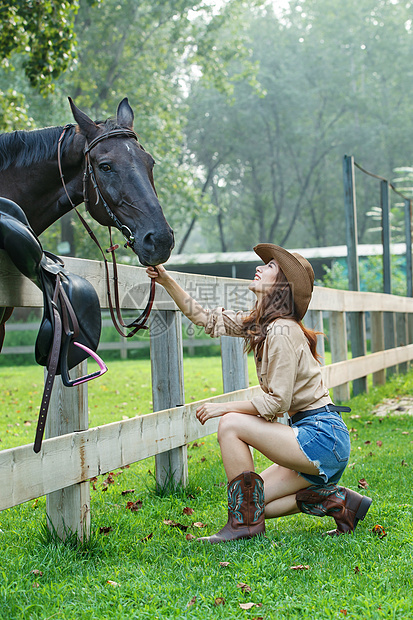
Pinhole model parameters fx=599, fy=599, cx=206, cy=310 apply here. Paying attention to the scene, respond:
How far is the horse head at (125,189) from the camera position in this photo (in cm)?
285

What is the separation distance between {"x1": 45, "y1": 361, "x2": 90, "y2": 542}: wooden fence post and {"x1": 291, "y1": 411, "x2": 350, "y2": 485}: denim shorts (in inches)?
39.9

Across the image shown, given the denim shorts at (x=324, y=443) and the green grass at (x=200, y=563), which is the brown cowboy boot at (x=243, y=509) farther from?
the denim shorts at (x=324, y=443)

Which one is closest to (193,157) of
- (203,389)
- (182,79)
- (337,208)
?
(182,79)

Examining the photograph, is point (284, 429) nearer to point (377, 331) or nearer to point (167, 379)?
point (167, 379)

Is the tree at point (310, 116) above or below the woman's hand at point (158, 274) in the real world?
above

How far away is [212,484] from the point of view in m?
3.88

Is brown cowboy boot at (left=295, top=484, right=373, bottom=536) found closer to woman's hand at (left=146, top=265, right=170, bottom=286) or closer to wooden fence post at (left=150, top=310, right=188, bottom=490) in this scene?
wooden fence post at (left=150, top=310, right=188, bottom=490)

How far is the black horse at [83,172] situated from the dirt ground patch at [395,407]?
4.33 metres

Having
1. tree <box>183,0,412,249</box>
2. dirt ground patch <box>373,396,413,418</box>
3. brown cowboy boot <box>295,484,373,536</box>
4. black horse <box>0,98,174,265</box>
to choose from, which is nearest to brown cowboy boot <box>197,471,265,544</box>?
brown cowboy boot <box>295,484,373,536</box>

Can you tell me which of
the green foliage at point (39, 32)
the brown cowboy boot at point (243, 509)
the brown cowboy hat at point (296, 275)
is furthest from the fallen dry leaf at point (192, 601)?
the green foliage at point (39, 32)

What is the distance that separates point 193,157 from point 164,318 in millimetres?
36587

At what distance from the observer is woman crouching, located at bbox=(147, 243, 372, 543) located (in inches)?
108

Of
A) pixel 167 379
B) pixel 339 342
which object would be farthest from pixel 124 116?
pixel 339 342

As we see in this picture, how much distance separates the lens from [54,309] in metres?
2.18
